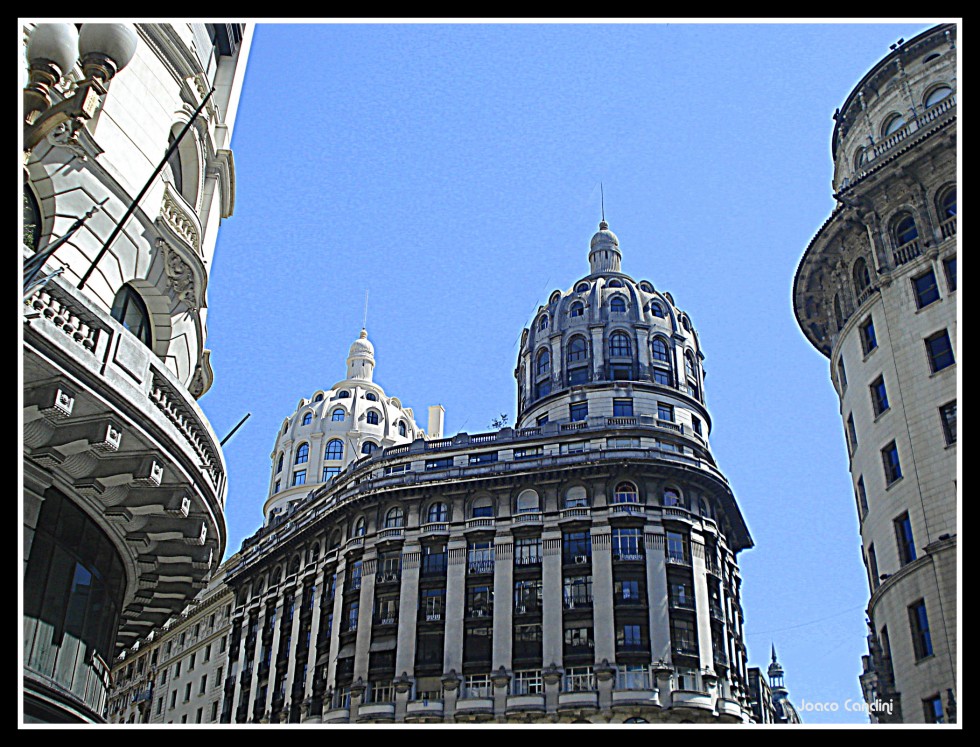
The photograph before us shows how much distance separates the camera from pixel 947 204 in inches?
1506

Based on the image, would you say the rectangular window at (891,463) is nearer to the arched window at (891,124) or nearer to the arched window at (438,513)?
the arched window at (891,124)

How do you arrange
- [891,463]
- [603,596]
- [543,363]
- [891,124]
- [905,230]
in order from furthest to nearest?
1. [543,363]
2. [603,596]
3. [891,124]
4. [905,230]
5. [891,463]

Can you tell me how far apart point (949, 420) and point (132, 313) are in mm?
27518

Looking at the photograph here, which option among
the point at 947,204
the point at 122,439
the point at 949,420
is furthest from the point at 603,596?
the point at 122,439

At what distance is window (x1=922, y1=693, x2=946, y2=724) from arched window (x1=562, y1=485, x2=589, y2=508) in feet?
102

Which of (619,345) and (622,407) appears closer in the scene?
(622,407)

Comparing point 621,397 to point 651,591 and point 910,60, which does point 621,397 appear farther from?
point 910,60

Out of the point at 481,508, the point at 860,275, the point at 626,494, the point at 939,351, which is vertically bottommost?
the point at 939,351

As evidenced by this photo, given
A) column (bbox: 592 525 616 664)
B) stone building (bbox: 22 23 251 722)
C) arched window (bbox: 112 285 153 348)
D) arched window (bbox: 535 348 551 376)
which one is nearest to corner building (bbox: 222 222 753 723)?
column (bbox: 592 525 616 664)

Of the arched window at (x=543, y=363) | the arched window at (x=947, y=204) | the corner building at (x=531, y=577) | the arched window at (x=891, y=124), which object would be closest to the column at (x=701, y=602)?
the corner building at (x=531, y=577)

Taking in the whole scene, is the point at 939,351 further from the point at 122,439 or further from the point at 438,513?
the point at 438,513
